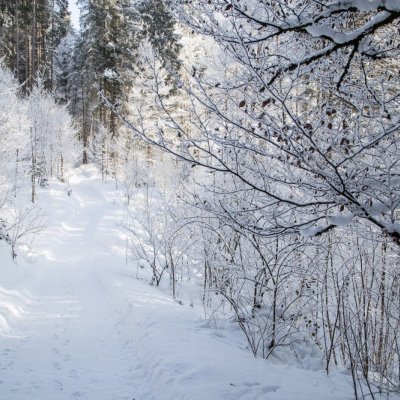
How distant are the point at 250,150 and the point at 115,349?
4.49 meters

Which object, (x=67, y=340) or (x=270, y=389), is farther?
(x=67, y=340)

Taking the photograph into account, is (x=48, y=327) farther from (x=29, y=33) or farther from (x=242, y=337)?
(x=29, y=33)

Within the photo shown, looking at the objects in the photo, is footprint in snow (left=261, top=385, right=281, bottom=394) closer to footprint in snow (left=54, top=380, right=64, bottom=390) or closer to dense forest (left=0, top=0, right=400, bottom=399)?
dense forest (left=0, top=0, right=400, bottom=399)

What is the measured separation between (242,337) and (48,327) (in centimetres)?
364

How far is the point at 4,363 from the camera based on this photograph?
514 cm

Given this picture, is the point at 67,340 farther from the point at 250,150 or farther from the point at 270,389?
the point at 250,150

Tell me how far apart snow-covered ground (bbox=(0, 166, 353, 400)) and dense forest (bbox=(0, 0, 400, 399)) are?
64 centimetres

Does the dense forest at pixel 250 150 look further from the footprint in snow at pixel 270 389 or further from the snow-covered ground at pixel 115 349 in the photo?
the footprint in snow at pixel 270 389

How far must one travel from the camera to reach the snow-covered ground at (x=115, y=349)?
13.8 ft

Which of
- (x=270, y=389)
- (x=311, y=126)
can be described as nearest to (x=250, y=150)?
(x=311, y=126)

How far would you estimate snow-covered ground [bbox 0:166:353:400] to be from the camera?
4191 mm

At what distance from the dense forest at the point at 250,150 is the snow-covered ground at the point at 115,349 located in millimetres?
637

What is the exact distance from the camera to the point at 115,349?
19.2 feet

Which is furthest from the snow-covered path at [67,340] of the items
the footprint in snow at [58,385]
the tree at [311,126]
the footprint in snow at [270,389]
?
the tree at [311,126]
